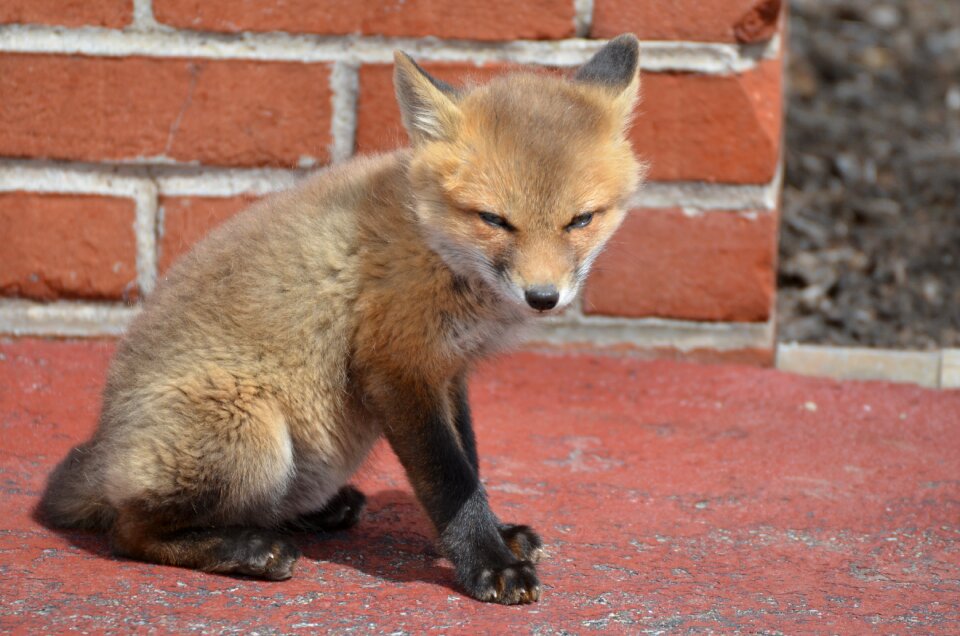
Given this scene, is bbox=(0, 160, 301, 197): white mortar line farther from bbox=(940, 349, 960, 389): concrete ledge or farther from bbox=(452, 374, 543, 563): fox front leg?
bbox=(940, 349, 960, 389): concrete ledge

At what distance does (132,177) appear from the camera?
3361 millimetres

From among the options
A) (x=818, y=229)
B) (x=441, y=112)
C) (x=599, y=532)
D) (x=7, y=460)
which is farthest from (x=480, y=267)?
(x=818, y=229)

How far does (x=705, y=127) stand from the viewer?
3434mm

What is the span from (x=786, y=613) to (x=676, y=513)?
54 cm

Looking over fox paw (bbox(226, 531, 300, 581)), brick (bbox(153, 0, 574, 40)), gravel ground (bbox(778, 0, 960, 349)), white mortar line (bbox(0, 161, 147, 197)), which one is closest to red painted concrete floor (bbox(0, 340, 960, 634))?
fox paw (bbox(226, 531, 300, 581))

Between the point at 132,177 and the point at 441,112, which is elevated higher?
the point at 441,112

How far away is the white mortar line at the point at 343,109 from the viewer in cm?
335

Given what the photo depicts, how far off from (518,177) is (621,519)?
2.74ft

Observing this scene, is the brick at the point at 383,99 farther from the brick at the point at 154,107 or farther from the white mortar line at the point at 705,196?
the white mortar line at the point at 705,196

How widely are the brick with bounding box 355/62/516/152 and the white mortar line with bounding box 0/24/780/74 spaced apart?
0.03m

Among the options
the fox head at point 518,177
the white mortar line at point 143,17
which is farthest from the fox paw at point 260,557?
the white mortar line at point 143,17

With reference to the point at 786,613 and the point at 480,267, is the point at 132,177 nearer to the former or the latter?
the point at 480,267

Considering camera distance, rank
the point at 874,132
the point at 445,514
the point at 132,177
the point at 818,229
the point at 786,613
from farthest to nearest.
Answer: the point at 874,132 < the point at 818,229 < the point at 132,177 < the point at 445,514 < the point at 786,613

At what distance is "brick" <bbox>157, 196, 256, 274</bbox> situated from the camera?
3369mm
